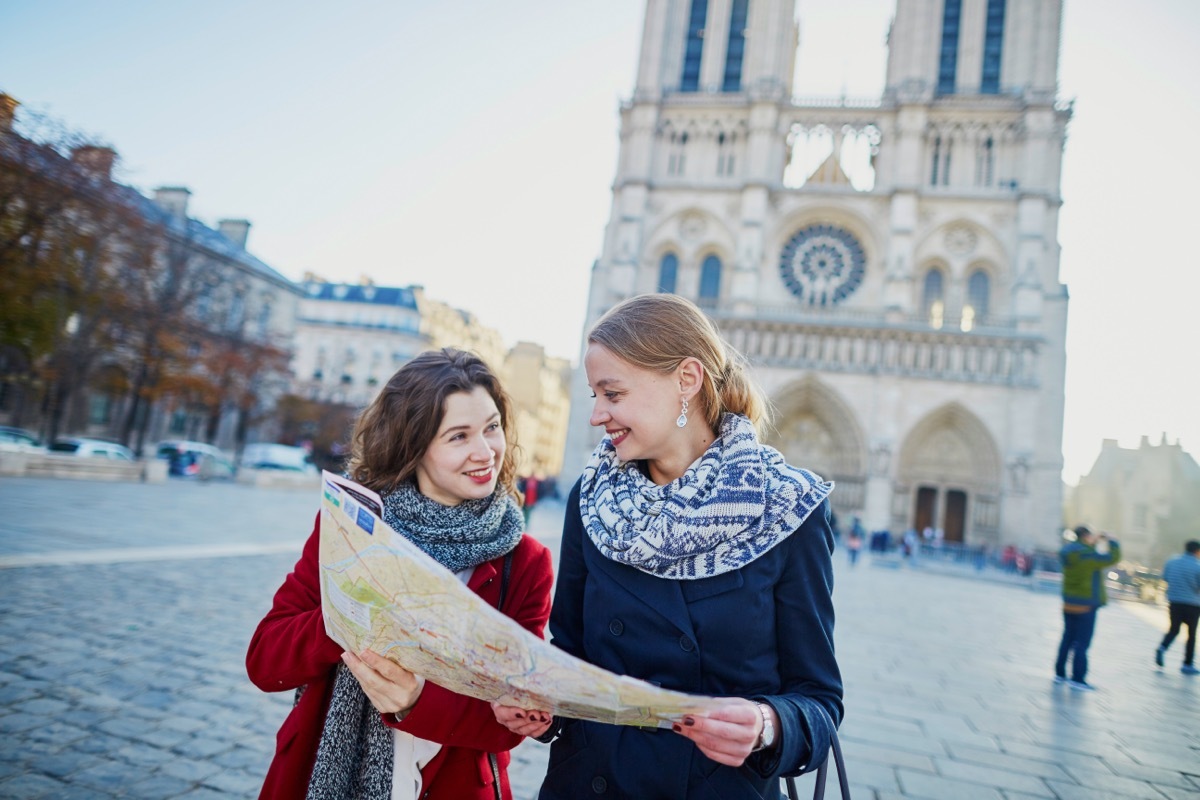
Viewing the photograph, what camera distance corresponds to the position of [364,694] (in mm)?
1747

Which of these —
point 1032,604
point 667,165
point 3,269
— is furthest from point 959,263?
point 3,269

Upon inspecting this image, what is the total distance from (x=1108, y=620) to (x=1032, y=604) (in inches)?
67.6

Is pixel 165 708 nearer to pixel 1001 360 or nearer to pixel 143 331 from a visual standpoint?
pixel 143 331

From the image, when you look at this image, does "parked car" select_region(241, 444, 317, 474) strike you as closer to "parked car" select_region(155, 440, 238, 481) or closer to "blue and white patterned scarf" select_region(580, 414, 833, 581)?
"parked car" select_region(155, 440, 238, 481)

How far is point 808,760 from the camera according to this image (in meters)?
1.38

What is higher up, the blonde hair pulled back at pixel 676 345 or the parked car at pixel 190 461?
the blonde hair pulled back at pixel 676 345

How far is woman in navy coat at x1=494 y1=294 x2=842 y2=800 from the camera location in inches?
57.7

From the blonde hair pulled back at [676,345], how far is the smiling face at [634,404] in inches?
1.1

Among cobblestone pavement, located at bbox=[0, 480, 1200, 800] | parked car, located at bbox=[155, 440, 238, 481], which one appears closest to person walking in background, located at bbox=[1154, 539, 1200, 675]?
cobblestone pavement, located at bbox=[0, 480, 1200, 800]

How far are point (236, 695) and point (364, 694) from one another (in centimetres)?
296

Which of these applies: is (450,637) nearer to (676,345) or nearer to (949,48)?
(676,345)

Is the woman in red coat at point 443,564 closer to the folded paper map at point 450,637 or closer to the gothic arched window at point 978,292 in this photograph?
the folded paper map at point 450,637

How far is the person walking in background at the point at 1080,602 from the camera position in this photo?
6.47 meters

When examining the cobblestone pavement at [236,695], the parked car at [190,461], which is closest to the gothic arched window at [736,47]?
the parked car at [190,461]
